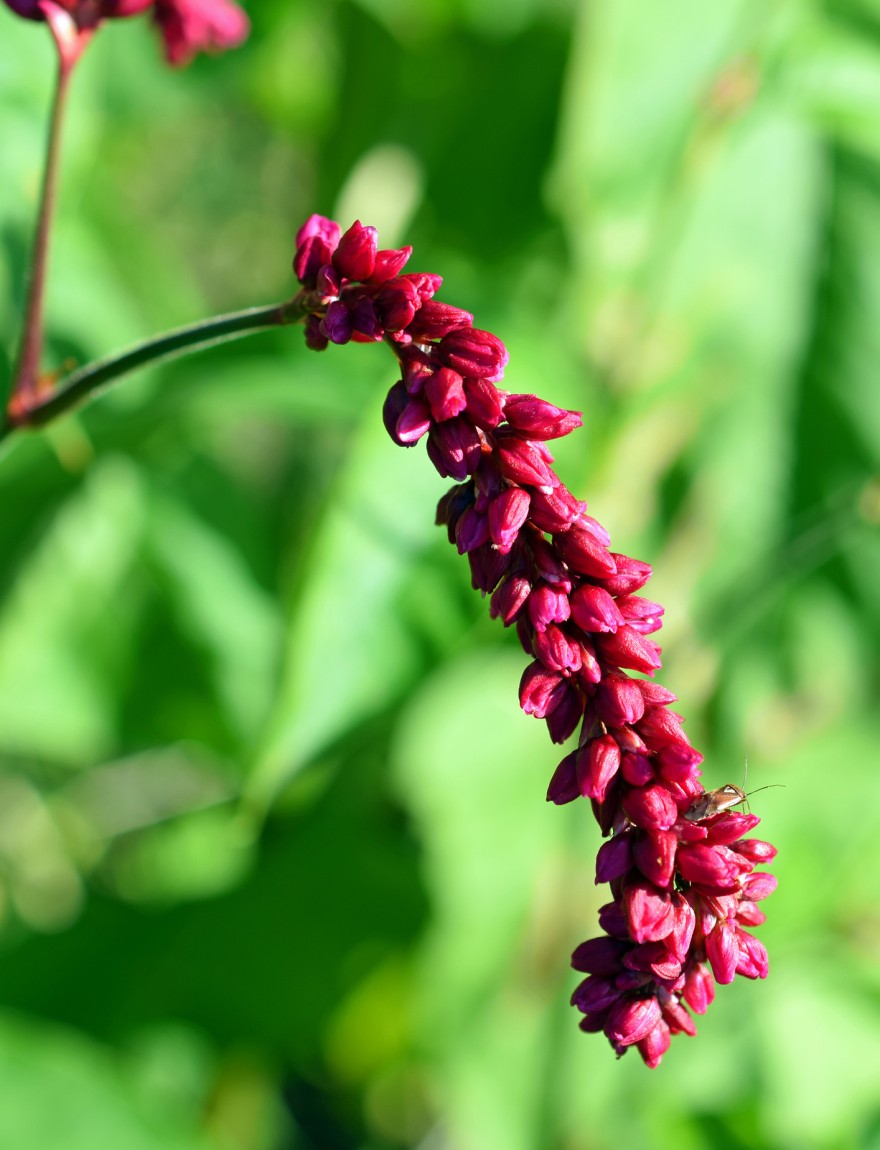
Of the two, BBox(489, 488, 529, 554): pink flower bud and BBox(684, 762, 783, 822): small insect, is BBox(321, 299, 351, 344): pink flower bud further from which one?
BBox(684, 762, 783, 822): small insect

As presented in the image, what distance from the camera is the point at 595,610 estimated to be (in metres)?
0.89

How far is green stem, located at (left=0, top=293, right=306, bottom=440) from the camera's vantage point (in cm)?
93

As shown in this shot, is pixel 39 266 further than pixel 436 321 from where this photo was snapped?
Yes

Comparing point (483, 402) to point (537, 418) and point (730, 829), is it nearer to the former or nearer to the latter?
point (537, 418)

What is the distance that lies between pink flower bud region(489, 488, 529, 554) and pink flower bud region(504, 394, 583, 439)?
4cm

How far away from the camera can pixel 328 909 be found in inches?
93.8

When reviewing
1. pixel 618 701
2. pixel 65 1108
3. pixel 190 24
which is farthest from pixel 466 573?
pixel 65 1108

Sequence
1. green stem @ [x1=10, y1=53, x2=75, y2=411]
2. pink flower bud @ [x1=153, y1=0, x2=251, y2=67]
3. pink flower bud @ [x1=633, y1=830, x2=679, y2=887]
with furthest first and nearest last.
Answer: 1. pink flower bud @ [x1=153, y1=0, x2=251, y2=67]
2. green stem @ [x1=10, y1=53, x2=75, y2=411]
3. pink flower bud @ [x1=633, y1=830, x2=679, y2=887]

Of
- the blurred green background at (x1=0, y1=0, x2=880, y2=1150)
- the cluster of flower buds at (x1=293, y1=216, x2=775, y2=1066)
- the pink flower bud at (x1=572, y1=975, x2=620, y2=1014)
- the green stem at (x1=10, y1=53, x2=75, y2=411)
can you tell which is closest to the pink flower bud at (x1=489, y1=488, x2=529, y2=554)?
the cluster of flower buds at (x1=293, y1=216, x2=775, y2=1066)

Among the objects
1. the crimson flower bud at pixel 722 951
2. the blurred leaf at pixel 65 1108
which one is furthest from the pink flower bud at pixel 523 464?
the blurred leaf at pixel 65 1108

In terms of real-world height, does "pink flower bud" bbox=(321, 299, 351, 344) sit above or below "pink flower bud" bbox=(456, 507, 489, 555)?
above

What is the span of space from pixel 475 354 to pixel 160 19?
67 cm

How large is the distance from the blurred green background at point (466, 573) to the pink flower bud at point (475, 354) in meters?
0.83

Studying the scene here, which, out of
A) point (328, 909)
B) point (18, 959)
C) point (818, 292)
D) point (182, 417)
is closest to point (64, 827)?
point (18, 959)
